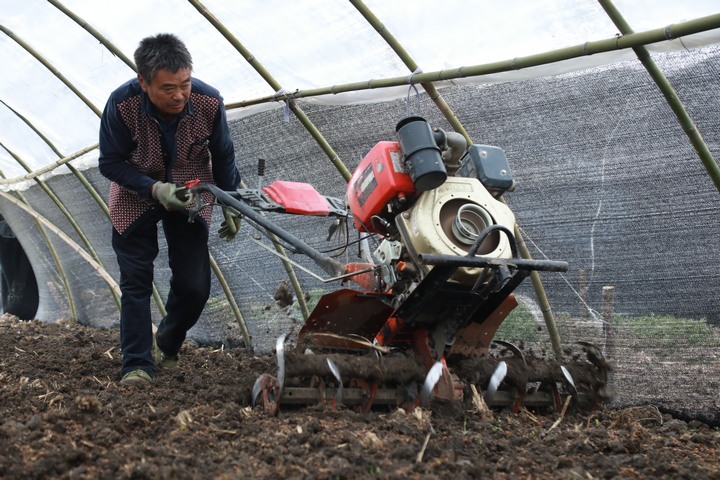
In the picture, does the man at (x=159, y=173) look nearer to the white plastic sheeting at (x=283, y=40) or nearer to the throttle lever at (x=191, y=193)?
the throttle lever at (x=191, y=193)

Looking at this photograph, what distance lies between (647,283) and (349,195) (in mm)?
1427

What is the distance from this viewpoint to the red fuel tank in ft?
10.4

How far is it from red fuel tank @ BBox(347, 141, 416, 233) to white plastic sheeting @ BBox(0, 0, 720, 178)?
784 millimetres

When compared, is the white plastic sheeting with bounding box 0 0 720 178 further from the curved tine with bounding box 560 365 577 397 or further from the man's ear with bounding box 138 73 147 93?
the curved tine with bounding box 560 365 577 397

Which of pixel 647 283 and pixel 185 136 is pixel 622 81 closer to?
pixel 647 283

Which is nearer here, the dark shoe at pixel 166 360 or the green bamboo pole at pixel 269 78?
the dark shoe at pixel 166 360

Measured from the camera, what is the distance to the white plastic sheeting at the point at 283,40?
3348mm

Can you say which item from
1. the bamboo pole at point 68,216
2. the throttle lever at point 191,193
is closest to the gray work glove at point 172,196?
the throttle lever at point 191,193

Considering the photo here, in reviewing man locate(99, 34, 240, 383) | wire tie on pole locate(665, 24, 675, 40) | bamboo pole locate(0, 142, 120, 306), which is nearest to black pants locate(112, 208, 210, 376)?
man locate(99, 34, 240, 383)

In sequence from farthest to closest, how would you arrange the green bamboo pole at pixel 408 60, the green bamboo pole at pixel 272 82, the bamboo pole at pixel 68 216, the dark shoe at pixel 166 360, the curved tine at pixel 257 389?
the bamboo pole at pixel 68 216, the green bamboo pole at pixel 272 82, the dark shoe at pixel 166 360, the green bamboo pole at pixel 408 60, the curved tine at pixel 257 389

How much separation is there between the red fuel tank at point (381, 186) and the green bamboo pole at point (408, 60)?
2.19ft

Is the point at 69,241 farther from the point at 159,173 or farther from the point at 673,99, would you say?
the point at 673,99

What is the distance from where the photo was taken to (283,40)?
14.9 feet

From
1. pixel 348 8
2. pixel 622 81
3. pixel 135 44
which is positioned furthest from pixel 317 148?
pixel 622 81
